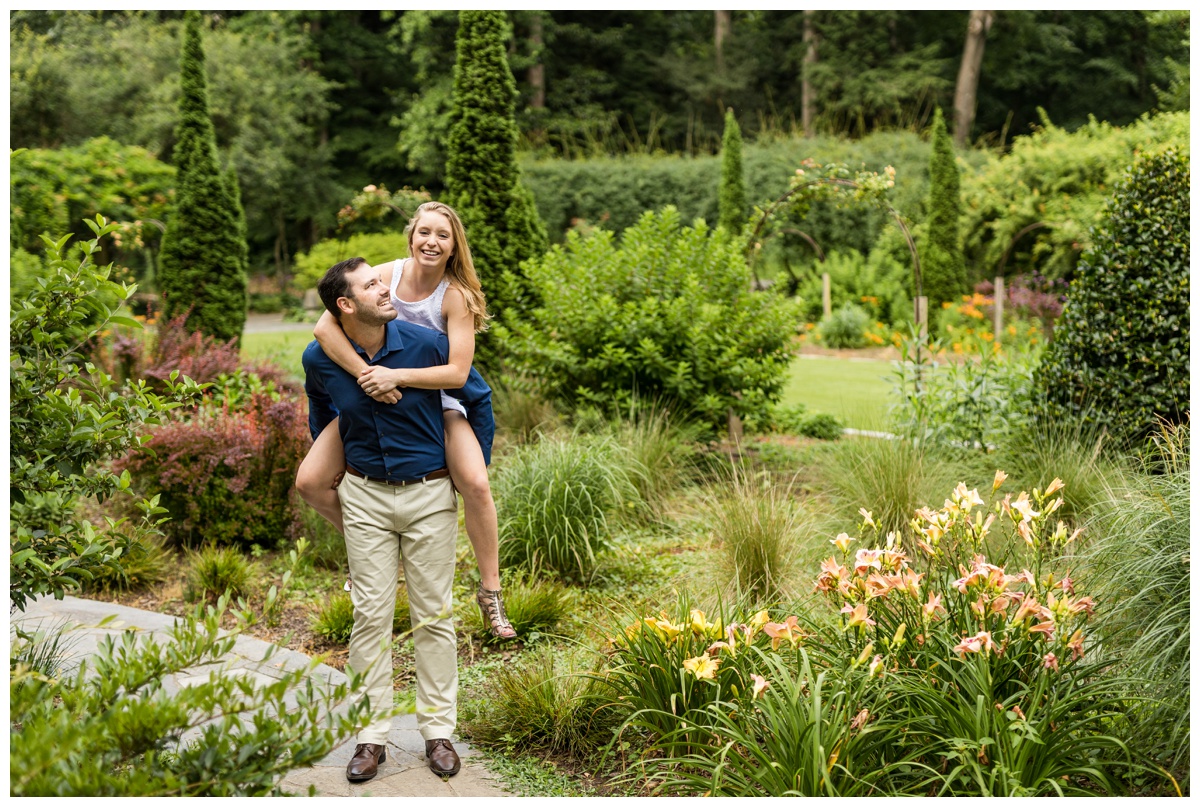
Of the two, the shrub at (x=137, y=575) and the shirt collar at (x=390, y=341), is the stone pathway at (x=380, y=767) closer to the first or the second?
the shrub at (x=137, y=575)

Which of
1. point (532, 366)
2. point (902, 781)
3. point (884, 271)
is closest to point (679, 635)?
point (902, 781)

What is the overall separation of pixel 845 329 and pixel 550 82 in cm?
1635

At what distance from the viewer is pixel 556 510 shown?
191 inches

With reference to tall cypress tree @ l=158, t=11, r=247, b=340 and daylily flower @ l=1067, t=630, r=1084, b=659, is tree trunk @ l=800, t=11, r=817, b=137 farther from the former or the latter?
daylily flower @ l=1067, t=630, r=1084, b=659

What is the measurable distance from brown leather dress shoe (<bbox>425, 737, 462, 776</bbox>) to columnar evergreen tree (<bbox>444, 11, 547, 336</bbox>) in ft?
18.5

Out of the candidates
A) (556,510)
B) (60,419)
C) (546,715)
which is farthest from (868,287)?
(60,419)

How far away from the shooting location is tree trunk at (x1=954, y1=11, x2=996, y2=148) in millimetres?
23672

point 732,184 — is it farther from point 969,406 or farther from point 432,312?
point 432,312

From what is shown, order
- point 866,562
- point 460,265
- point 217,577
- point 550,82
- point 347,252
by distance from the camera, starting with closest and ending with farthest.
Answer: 1. point 866,562
2. point 460,265
3. point 217,577
4. point 347,252
5. point 550,82

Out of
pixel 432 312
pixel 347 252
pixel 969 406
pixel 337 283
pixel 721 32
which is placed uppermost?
pixel 721 32

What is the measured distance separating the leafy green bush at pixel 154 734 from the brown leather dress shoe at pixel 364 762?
0.84m

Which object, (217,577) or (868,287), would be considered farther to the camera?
(868,287)

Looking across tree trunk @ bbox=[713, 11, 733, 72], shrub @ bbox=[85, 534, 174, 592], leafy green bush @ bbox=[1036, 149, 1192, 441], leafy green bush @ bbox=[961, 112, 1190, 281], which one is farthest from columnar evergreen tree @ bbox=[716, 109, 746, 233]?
shrub @ bbox=[85, 534, 174, 592]

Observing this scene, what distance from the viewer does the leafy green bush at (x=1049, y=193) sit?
48.3 feet
